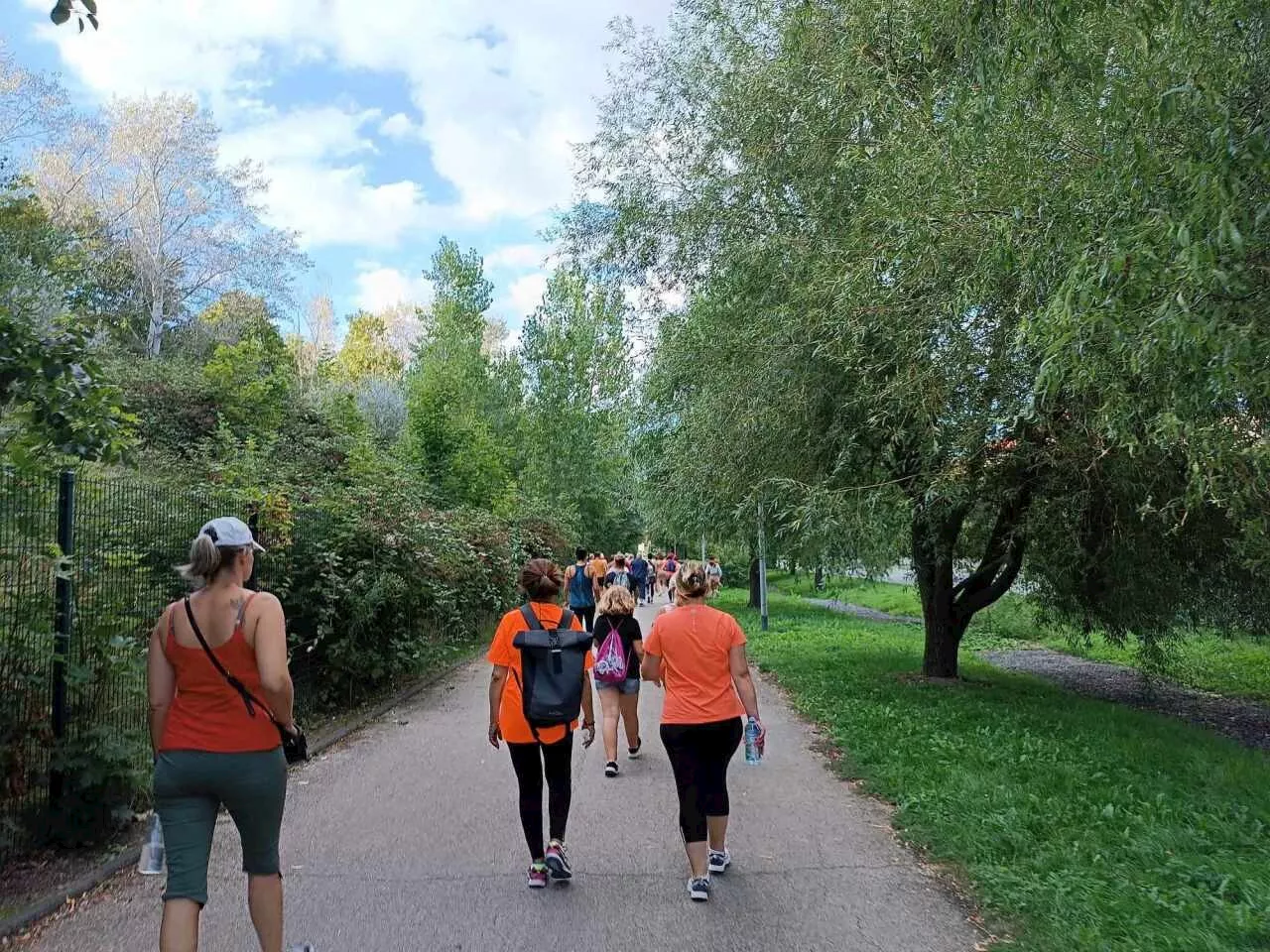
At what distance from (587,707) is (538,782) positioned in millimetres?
497

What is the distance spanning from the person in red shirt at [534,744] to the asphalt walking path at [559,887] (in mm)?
181

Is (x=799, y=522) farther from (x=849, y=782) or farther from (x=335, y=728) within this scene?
(x=335, y=728)

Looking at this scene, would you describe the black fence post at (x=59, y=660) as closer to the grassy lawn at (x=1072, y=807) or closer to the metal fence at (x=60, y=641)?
the metal fence at (x=60, y=641)

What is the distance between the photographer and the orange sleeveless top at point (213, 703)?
126 inches

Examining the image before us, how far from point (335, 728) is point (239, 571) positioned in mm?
6145

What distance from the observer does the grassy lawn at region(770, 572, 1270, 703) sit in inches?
557

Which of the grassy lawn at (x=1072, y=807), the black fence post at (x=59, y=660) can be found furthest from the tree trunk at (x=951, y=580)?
the black fence post at (x=59, y=660)

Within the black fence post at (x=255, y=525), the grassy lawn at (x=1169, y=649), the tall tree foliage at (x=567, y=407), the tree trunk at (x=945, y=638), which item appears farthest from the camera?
the tall tree foliage at (x=567, y=407)

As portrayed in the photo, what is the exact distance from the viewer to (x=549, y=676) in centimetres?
466

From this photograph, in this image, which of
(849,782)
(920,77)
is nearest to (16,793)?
(849,782)

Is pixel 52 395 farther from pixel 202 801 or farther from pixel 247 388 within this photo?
pixel 247 388

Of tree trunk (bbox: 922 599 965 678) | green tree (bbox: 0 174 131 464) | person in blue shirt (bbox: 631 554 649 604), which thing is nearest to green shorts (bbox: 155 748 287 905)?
green tree (bbox: 0 174 131 464)

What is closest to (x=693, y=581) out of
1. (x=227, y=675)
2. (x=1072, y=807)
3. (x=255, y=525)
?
(x=227, y=675)

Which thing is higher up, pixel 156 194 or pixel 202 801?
pixel 156 194
